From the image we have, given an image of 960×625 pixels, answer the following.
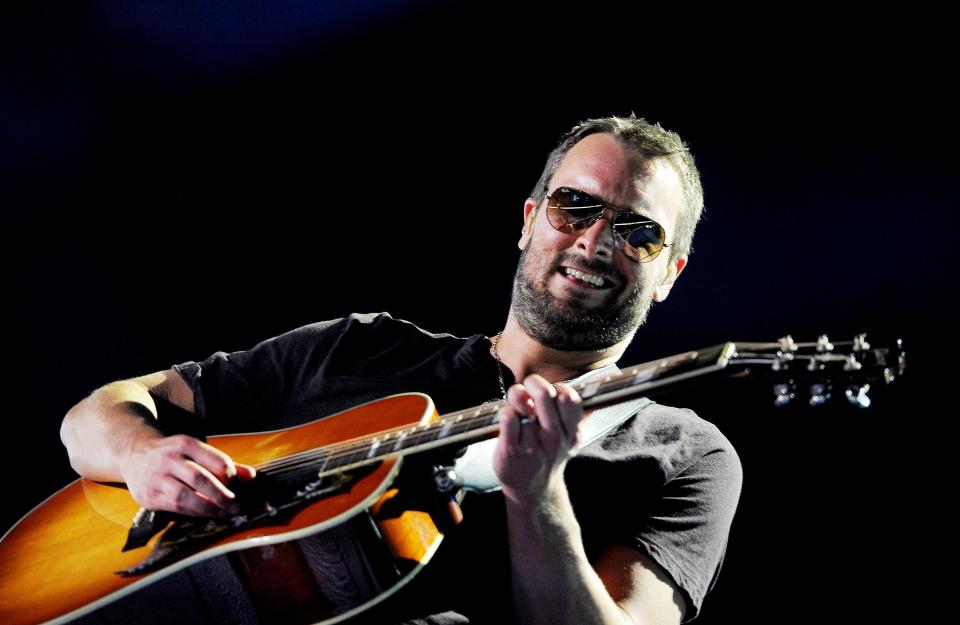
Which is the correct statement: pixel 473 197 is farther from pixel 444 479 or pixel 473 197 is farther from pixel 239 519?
pixel 239 519

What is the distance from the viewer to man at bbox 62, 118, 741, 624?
162cm

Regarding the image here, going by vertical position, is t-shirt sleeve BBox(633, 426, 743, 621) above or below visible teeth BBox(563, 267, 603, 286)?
below

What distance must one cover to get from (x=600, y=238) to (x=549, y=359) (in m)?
0.50

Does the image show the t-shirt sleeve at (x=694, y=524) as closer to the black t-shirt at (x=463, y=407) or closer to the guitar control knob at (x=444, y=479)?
the black t-shirt at (x=463, y=407)

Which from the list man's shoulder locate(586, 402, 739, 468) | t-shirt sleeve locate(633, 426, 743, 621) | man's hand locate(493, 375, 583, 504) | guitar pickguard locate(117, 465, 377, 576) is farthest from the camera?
man's shoulder locate(586, 402, 739, 468)

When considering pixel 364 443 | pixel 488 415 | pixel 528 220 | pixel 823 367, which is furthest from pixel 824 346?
pixel 528 220

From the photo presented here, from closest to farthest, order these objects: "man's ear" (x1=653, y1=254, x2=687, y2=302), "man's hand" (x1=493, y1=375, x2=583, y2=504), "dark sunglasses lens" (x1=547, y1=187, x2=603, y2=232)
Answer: "man's hand" (x1=493, y1=375, x2=583, y2=504)
"dark sunglasses lens" (x1=547, y1=187, x2=603, y2=232)
"man's ear" (x1=653, y1=254, x2=687, y2=302)

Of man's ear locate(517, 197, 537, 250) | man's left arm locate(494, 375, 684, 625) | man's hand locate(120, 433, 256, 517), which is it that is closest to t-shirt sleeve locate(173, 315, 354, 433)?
man's hand locate(120, 433, 256, 517)

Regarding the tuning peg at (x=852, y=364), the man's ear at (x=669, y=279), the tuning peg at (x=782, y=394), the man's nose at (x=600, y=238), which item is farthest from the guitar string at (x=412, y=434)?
the man's ear at (x=669, y=279)

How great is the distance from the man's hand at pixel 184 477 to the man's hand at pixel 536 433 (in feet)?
2.39

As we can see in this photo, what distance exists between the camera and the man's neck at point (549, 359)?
2.46 meters

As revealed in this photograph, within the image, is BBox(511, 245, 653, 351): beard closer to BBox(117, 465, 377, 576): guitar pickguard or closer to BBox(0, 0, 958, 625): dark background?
BBox(0, 0, 958, 625): dark background

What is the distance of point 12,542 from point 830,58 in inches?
129

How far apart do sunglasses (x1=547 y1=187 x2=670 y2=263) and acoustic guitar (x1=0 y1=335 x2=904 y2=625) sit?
946mm
